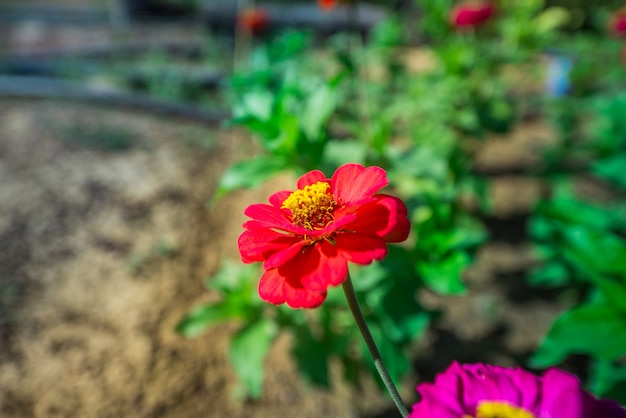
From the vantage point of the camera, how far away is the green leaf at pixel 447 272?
3.44 feet

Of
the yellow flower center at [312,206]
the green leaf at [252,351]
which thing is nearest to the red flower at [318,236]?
the yellow flower center at [312,206]

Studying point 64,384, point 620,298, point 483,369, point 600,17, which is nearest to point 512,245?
point 620,298

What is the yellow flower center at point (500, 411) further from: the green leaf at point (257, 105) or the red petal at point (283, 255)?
the green leaf at point (257, 105)

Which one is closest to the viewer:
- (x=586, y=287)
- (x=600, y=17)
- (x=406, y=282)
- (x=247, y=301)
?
(x=406, y=282)

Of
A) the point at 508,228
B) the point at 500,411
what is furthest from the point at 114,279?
the point at 508,228

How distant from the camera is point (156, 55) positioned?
457 centimetres

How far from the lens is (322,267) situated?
56cm

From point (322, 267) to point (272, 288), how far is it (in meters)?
0.08

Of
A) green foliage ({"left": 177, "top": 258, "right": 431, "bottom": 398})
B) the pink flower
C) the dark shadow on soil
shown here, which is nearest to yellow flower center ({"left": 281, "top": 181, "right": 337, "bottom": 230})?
the pink flower

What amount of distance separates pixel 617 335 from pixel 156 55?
4611 mm

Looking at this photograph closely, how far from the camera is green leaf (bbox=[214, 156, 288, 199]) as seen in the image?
1.16 meters

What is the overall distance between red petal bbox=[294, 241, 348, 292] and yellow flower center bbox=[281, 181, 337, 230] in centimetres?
5

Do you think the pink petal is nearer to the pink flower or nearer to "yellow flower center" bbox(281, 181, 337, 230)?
"yellow flower center" bbox(281, 181, 337, 230)

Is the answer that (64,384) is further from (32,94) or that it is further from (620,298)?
(32,94)
